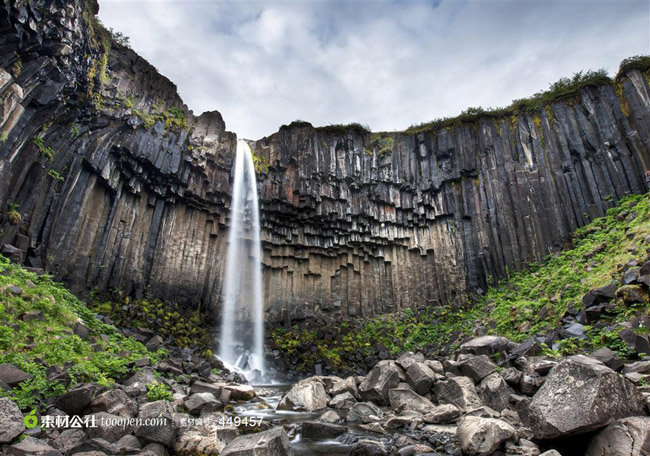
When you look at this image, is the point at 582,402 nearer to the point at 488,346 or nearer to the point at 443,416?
the point at 443,416

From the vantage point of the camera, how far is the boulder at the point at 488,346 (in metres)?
11.0

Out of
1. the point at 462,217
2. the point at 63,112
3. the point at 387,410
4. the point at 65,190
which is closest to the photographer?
the point at 387,410

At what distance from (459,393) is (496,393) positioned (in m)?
0.83

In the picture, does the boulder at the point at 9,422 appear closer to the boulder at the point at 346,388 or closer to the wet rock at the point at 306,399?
the wet rock at the point at 306,399

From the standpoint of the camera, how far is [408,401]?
8656 mm

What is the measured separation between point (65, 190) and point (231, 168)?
9265 mm

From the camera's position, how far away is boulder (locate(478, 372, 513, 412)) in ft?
25.6

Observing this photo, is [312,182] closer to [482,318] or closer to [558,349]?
[482,318]

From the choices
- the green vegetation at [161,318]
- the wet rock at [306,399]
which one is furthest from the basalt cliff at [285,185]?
the wet rock at [306,399]

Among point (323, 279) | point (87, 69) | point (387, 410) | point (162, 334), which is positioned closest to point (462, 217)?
point (323, 279)

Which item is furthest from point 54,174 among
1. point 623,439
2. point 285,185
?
point 623,439

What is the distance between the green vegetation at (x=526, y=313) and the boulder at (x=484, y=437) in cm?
468

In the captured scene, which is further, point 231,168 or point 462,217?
point 462,217

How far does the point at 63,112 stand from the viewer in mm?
13328
